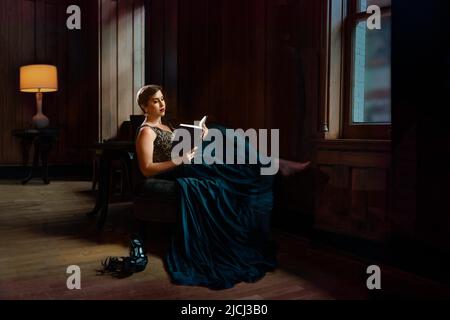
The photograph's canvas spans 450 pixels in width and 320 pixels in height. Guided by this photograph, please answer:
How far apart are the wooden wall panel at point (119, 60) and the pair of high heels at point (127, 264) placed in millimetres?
3382

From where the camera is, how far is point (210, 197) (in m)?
2.60

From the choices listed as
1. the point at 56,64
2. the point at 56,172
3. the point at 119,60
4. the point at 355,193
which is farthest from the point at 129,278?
the point at 56,64

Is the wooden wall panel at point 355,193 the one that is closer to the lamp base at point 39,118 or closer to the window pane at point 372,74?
the window pane at point 372,74

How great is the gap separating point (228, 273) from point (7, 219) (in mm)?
2374

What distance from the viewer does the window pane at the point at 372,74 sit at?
8.50 feet

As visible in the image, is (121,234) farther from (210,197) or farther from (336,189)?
(336,189)

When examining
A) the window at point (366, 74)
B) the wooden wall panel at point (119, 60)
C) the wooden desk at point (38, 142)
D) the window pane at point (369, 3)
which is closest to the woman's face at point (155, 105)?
the window at point (366, 74)

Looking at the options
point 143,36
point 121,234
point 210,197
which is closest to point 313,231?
point 210,197

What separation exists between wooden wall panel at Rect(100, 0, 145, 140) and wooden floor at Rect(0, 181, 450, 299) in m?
2.14

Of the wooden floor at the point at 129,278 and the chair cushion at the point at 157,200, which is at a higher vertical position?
the chair cushion at the point at 157,200

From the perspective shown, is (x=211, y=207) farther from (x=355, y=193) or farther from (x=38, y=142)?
(x=38, y=142)

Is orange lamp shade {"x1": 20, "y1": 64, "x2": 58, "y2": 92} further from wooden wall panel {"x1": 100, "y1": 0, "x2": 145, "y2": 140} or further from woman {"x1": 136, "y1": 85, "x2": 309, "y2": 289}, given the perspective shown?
woman {"x1": 136, "y1": 85, "x2": 309, "y2": 289}

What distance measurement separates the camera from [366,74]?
273 cm

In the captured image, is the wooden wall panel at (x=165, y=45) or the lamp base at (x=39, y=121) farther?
the lamp base at (x=39, y=121)
